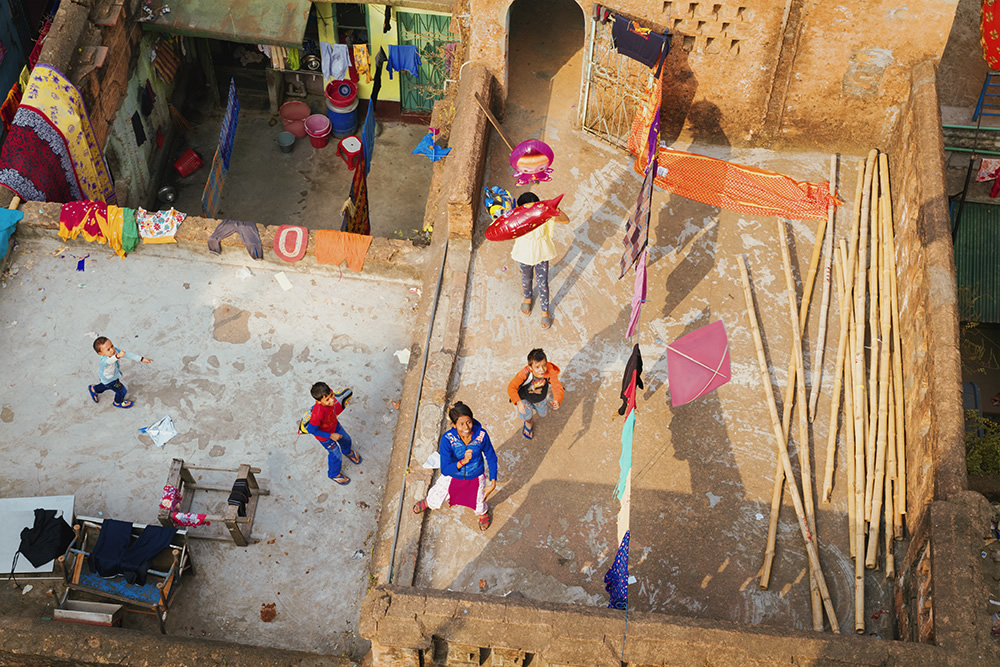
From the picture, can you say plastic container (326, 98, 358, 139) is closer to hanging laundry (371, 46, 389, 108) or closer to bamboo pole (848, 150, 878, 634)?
hanging laundry (371, 46, 389, 108)

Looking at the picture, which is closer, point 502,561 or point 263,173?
point 502,561

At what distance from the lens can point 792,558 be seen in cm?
→ 948

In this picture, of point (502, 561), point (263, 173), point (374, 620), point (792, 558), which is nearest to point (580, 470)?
point (502, 561)

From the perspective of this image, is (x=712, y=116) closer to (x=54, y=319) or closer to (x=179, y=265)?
A: (x=179, y=265)

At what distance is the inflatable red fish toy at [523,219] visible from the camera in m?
9.97

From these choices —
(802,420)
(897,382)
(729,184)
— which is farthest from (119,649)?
(729,184)

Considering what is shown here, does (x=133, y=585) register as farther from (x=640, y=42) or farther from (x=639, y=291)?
(x=640, y=42)

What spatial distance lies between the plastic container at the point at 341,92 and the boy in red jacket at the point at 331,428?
9.25m

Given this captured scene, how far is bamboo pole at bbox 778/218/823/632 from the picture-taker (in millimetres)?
9102

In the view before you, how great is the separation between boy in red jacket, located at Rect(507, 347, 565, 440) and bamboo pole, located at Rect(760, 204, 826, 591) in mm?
2458

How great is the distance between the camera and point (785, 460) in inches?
392

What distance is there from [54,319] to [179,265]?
1716 millimetres

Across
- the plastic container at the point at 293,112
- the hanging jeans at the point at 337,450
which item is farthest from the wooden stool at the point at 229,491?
the plastic container at the point at 293,112

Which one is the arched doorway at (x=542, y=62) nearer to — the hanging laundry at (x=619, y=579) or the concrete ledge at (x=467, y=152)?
the concrete ledge at (x=467, y=152)
